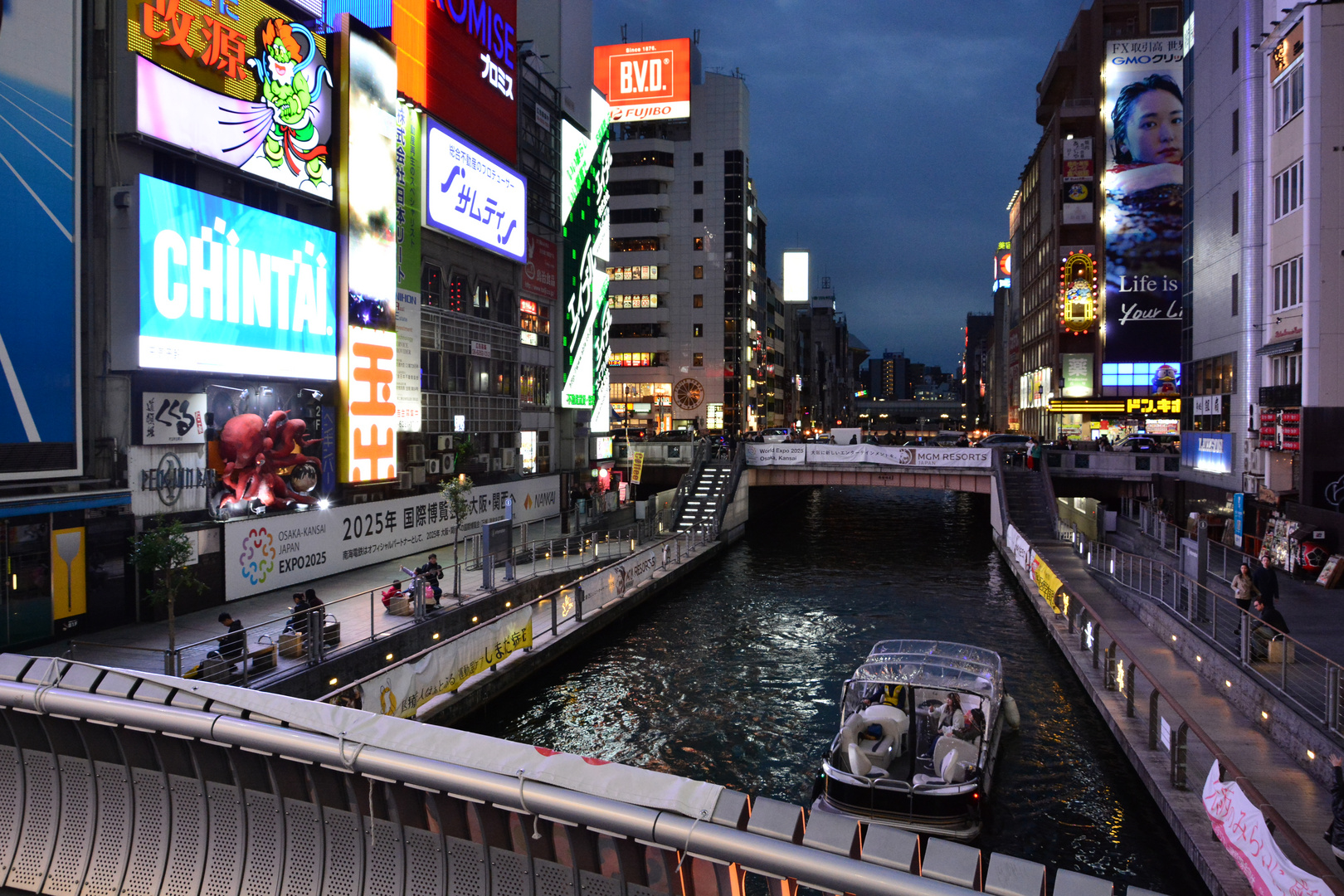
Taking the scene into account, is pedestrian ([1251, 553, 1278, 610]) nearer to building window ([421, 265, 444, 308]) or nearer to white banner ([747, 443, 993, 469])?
building window ([421, 265, 444, 308])

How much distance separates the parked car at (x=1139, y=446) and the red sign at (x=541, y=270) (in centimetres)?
3832

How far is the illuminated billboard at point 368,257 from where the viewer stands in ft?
92.7

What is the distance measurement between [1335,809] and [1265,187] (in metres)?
30.3

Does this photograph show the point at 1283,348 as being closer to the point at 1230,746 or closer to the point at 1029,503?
the point at 1029,503

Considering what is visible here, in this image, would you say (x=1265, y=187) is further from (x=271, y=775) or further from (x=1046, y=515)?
(x=271, y=775)

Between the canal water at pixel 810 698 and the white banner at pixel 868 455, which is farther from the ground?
the white banner at pixel 868 455

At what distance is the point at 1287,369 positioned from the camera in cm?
3138

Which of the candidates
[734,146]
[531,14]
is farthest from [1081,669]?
[734,146]

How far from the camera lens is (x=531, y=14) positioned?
49.3 meters

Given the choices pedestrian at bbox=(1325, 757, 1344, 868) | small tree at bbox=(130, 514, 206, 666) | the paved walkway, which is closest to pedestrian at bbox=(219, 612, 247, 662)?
small tree at bbox=(130, 514, 206, 666)

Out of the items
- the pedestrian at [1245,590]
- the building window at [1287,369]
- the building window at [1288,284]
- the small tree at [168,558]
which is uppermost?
the building window at [1288,284]

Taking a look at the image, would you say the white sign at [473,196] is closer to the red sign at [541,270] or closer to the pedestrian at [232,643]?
the red sign at [541,270]

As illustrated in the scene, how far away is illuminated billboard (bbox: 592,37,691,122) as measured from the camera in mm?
98250

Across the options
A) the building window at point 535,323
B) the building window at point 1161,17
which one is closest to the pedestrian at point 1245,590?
the building window at point 535,323
